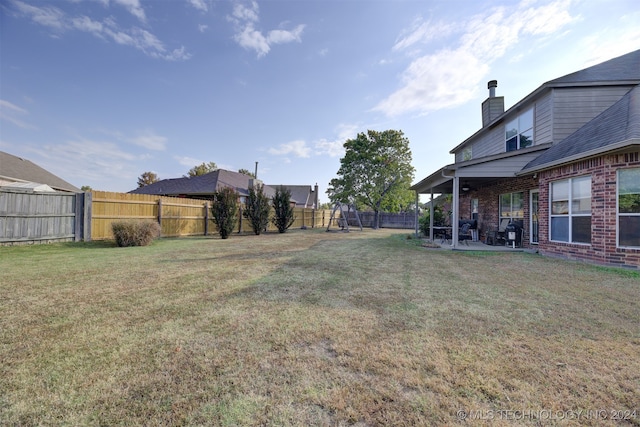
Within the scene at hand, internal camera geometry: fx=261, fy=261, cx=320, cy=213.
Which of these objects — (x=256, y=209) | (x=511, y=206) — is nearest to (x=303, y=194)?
(x=256, y=209)

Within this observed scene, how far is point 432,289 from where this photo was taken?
4105mm

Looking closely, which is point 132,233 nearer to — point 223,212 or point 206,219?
point 223,212

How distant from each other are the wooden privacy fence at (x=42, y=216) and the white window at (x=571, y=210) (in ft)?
48.9

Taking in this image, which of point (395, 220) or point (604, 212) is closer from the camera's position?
point (604, 212)

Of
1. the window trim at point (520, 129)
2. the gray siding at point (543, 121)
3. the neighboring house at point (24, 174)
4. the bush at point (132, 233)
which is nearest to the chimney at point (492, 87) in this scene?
the window trim at point (520, 129)

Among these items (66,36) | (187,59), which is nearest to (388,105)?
(187,59)

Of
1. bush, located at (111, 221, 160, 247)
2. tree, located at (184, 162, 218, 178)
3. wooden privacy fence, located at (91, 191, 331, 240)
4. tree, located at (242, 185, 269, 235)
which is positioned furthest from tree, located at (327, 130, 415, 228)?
tree, located at (184, 162, 218, 178)

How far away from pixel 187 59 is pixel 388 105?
9581mm

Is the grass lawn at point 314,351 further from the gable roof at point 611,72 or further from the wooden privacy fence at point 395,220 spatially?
the wooden privacy fence at point 395,220

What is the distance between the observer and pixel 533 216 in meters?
8.81

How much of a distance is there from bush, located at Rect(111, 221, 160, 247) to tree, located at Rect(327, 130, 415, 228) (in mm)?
16407

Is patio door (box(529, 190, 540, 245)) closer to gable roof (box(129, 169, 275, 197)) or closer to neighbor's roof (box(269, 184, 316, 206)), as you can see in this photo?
gable roof (box(129, 169, 275, 197))

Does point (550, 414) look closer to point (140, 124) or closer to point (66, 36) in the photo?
point (66, 36)

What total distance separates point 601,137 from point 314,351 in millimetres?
8461
